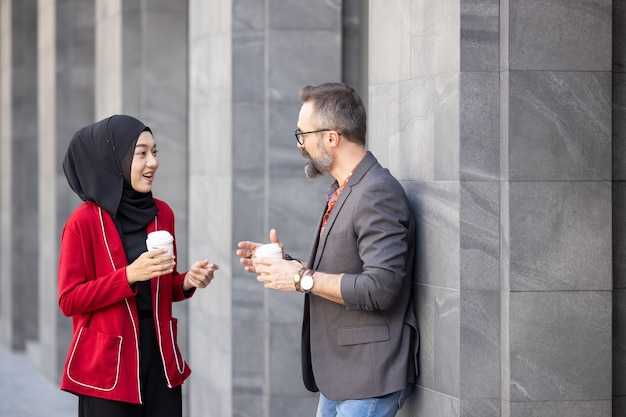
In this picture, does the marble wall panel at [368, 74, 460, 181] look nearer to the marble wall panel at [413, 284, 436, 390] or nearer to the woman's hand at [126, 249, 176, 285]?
the marble wall panel at [413, 284, 436, 390]

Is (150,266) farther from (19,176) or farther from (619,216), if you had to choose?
(19,176)

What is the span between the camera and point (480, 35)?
4605mm

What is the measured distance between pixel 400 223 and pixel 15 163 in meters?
12.0

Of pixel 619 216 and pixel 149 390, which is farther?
pixel 149 390

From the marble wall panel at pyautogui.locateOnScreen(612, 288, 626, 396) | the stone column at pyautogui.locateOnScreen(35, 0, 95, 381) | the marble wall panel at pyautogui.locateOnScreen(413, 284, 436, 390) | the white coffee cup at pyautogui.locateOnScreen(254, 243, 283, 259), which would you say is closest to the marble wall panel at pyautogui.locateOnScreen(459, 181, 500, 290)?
the marble wall panel at pyautogui.locateOnScreen(413, 284, 436, 390)

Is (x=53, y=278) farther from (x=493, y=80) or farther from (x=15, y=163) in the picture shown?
(x=493, y=80)

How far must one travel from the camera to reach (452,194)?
15.1ft

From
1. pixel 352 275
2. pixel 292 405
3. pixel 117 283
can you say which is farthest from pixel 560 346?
pixel 292 405

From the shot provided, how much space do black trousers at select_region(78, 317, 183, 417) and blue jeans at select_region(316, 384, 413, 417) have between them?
785 millimetres

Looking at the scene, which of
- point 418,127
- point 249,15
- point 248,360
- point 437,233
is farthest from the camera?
point 248,360

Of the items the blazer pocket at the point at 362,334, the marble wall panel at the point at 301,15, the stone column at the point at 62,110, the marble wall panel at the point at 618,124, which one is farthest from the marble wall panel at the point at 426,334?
the stone column at the point at 62,110

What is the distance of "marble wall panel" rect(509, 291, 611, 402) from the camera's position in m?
4.56

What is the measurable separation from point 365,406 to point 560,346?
2.84 ft

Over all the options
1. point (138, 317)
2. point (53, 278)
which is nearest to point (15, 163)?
point (53, 278)
